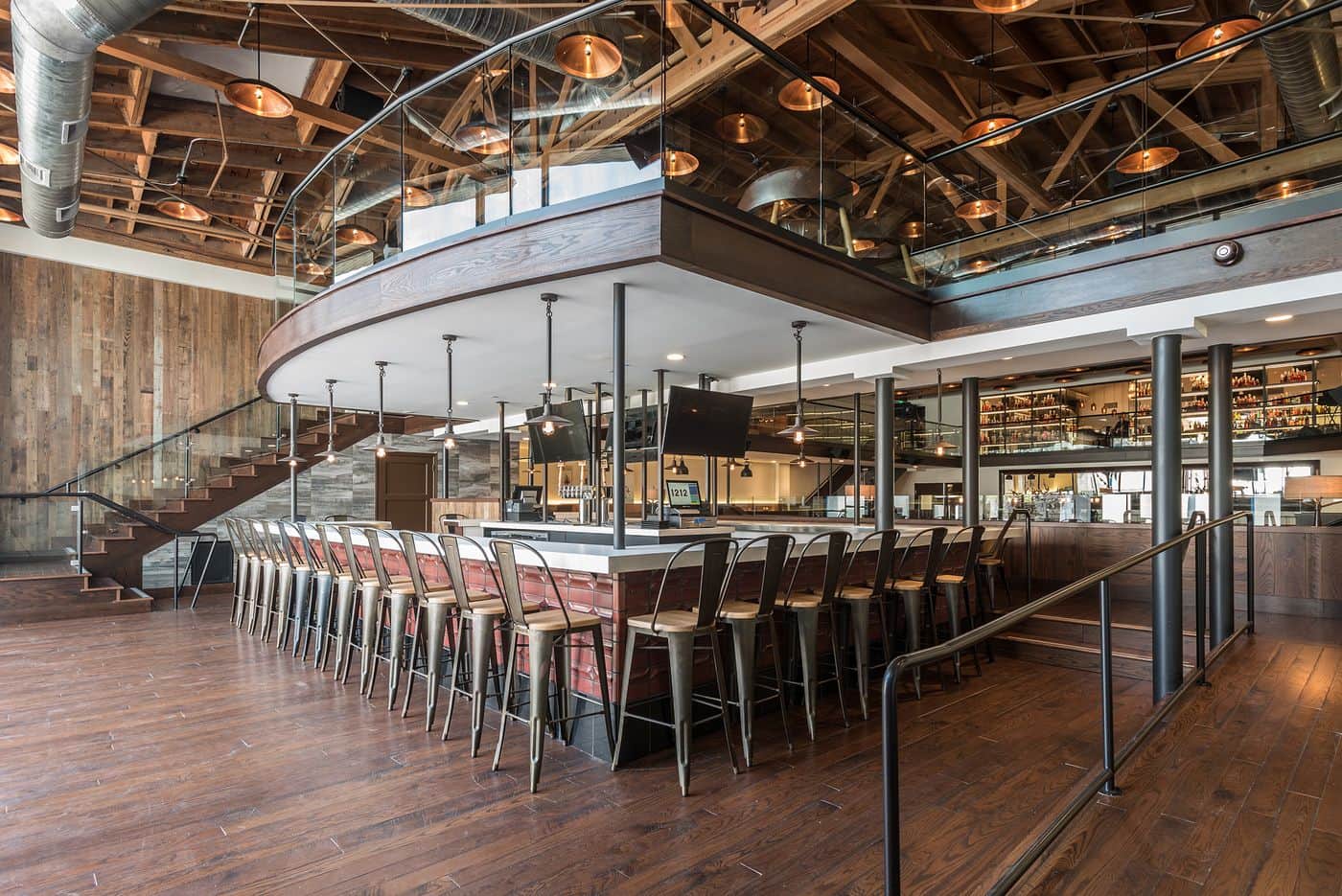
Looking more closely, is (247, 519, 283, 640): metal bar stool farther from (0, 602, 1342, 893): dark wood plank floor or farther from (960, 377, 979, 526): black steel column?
(960, 377, 979, 526): black steel column

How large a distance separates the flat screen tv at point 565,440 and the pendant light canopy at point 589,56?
9.94 feet

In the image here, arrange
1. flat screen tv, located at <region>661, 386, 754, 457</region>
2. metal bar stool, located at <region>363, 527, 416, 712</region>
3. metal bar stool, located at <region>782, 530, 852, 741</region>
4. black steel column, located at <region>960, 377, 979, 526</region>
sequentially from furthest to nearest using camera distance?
black steel column, located at <region>960, 377, 979, 526</region> → flat screen tv, located at <region>661, 386, 754, 457</region> → metal bar stool, located at <region>363, 527, 416, 712</region> → metal bar stool, located at <region>782, 530, 852, 741</region>

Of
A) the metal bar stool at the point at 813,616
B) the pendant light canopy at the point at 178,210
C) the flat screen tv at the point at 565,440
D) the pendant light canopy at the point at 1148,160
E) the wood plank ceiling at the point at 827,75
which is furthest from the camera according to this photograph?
the pendant light canopy at the point at 178,210

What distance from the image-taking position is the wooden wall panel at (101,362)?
32.0 feet

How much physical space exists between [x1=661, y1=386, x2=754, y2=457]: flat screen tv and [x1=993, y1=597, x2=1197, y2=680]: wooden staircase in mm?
2704

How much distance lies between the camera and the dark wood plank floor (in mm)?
2479

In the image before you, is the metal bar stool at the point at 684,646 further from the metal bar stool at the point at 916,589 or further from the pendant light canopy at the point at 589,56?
the pendant light canopy at the point at 589,56

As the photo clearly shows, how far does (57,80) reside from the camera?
4.59m

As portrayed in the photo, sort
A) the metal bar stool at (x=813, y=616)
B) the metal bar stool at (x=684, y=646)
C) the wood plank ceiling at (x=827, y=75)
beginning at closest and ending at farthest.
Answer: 1. the metal bar stool at (x=684, y=646)
2. the metal bar stool at (x=813, y=616)
3. the wood plank ceiling at (x=827, y=75)

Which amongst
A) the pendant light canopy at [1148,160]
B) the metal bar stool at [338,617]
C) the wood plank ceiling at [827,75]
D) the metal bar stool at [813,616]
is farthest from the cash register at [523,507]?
the pendant light canopy at [1148,160]

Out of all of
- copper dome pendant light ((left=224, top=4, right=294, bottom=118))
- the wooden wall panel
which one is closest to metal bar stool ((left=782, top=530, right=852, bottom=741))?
copper dome pendant light ((left=224, top=4, right=294, bottom=118))

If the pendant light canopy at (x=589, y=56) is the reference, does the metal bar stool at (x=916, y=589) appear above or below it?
below

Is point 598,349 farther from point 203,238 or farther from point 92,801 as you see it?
point 203,238

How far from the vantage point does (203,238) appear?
11.2 m
